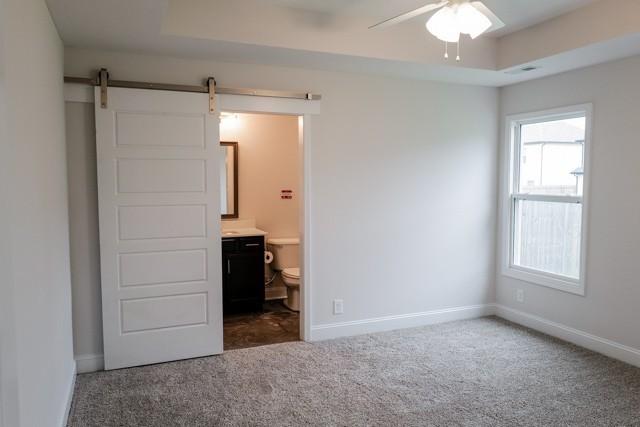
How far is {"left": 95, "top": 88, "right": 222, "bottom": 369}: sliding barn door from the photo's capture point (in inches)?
135

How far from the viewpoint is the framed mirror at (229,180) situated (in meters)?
5.35

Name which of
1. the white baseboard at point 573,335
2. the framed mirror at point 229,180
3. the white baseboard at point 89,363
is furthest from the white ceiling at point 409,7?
the white baseboard at point 89,363

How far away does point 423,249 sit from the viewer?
4.56m

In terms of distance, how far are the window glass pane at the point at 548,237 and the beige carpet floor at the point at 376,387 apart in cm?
69

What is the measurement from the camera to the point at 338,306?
4.23 metres

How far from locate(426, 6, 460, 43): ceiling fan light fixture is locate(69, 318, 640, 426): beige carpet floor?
2153 mm

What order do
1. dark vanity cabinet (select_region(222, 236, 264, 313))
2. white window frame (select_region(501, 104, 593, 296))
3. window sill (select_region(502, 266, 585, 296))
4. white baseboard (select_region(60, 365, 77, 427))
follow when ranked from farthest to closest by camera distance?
dark vanity cabinet (select_region(222, 236, 264, 313))
window sill (select_region(502, 266, 585, 296))
white window frame (select_region(501, 104, 593, 296))
white baseboard (select_region(60, 365, 77, 427))

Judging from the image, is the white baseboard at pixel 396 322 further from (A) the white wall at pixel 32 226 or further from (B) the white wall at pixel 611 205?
(A) the white wall at pixel 32 226

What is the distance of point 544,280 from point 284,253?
2.65 m

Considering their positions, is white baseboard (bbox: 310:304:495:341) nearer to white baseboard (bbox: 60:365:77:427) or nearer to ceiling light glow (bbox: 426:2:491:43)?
white baseboard (bbox: 60:365:77:427)

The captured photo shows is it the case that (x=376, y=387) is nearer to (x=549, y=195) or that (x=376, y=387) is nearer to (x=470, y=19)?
(x=470, y=19)

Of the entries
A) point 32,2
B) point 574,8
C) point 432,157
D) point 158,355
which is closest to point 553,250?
point 432,157

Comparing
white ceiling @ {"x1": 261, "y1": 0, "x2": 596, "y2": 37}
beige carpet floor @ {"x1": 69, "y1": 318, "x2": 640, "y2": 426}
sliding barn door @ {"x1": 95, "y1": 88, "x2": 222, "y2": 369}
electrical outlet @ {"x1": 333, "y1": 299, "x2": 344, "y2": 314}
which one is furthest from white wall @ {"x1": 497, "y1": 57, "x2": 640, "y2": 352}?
A: sliding barn door @ {"x1": 95, "y1": 88, "x2": 222, "y2": 369}

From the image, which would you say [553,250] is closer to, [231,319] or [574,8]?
[574,8]
